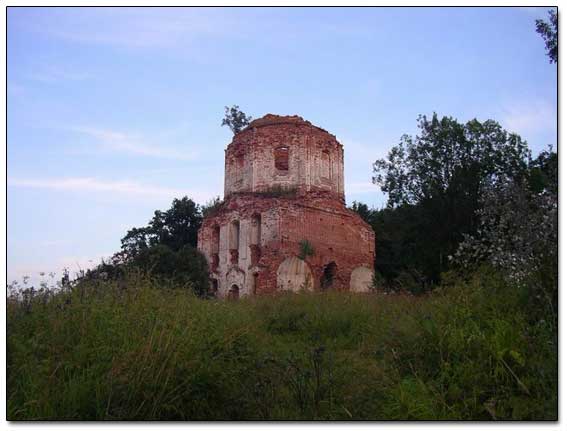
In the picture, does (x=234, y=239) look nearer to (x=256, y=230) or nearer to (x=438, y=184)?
(x=256, y=230)

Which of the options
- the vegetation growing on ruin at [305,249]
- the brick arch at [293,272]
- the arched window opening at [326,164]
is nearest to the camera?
the brick arch at [293,272]

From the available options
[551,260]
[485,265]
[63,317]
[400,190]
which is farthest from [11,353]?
[400,190]

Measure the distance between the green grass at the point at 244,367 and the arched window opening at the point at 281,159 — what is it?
16.3 meters

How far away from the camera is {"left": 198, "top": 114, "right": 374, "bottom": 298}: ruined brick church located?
1888cm

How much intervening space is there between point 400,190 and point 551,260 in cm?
2195

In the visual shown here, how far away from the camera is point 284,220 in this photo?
19.0 metres

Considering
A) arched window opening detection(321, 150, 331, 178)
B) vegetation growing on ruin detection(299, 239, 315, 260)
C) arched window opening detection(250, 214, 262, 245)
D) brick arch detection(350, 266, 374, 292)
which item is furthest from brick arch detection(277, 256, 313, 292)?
arched window opening detection(321, 150, 331, 178)

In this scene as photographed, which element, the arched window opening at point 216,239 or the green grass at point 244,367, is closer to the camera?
the green grass at point 244,367

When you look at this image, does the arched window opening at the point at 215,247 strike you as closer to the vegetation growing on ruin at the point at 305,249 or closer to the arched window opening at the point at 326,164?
the vegetation growing on ruin at the point at 305,249

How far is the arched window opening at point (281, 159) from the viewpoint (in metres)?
21.6

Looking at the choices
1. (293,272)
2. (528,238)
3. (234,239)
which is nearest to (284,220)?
(293,272)

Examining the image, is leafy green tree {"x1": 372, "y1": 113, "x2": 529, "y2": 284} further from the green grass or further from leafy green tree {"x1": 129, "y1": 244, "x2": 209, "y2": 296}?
the green grass

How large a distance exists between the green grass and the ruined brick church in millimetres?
13138

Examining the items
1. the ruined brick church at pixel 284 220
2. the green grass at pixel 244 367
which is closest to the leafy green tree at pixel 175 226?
the ruined brick church at pixel 284 220
